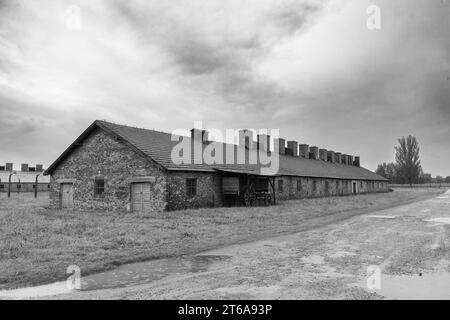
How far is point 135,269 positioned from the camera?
7.01 metres

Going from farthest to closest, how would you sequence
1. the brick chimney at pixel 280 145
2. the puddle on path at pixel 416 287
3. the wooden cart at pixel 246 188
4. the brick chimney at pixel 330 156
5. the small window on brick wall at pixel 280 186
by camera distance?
1. the brick chimney at pixel 330 156
2. the brick chimney at pixel 280 145
3. the small window on brick wall at pixel 280 186
4. the wooden cart at pixel 246 188
5. the puddle on path at pixel 416 287

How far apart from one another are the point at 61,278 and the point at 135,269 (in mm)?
1316

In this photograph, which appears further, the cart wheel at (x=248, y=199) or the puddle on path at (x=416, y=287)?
the cart wheel at (x=248, y=199)

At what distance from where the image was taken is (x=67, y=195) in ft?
78.7

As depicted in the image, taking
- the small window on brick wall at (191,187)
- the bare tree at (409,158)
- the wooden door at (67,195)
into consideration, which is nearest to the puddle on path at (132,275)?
the small window on brick wall at (191,187)

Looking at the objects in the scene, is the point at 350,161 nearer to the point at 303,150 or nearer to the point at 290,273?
the point at 303,150

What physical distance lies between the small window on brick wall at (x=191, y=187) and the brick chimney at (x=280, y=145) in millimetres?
21673

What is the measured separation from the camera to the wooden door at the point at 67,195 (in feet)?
78.0

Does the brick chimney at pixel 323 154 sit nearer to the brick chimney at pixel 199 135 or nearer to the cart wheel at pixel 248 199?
the brick chimney at pixel 199 135

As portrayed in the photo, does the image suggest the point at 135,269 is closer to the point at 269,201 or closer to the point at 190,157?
the point at 190,157

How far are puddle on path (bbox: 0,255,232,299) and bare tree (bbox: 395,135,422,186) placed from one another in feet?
251
